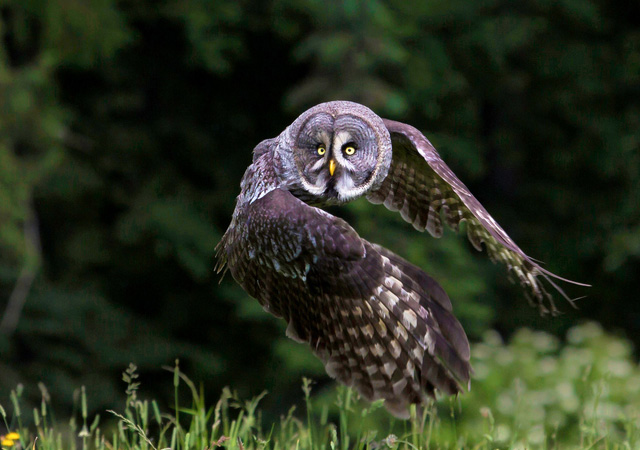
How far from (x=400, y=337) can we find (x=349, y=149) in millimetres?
689

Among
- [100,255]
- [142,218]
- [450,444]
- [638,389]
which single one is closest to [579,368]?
[638,389]

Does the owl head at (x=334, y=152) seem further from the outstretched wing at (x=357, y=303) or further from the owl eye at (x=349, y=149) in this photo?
the outstretched wing at (x=357, y=303)

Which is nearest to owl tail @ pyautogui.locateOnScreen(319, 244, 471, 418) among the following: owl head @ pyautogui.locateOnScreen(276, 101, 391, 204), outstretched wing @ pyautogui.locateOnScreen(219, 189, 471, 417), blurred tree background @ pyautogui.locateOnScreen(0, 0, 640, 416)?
outstretched wing @ pyautogui.locateOnScreen(219, 189, 471, 417)

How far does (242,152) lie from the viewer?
37.0 feet

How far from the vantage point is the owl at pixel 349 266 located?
9.69 ft

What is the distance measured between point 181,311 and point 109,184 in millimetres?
1847

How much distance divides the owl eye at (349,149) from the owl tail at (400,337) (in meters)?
0.35

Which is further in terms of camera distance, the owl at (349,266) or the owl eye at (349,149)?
the owl eye at (349,149)

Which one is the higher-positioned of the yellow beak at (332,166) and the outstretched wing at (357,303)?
the yellow beak at (332,166)

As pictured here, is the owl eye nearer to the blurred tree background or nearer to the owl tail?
the owl tail

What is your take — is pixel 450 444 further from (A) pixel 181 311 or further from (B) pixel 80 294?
(A) pixel 181 311

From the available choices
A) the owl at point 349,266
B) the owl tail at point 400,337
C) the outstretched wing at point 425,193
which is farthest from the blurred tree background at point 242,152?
the owl tail at point 400,337

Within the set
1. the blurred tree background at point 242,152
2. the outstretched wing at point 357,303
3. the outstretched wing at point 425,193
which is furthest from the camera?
the blurred tree background at point 242,152

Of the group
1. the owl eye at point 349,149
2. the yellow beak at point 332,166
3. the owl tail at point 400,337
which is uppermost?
the owl eye at point 349,149
